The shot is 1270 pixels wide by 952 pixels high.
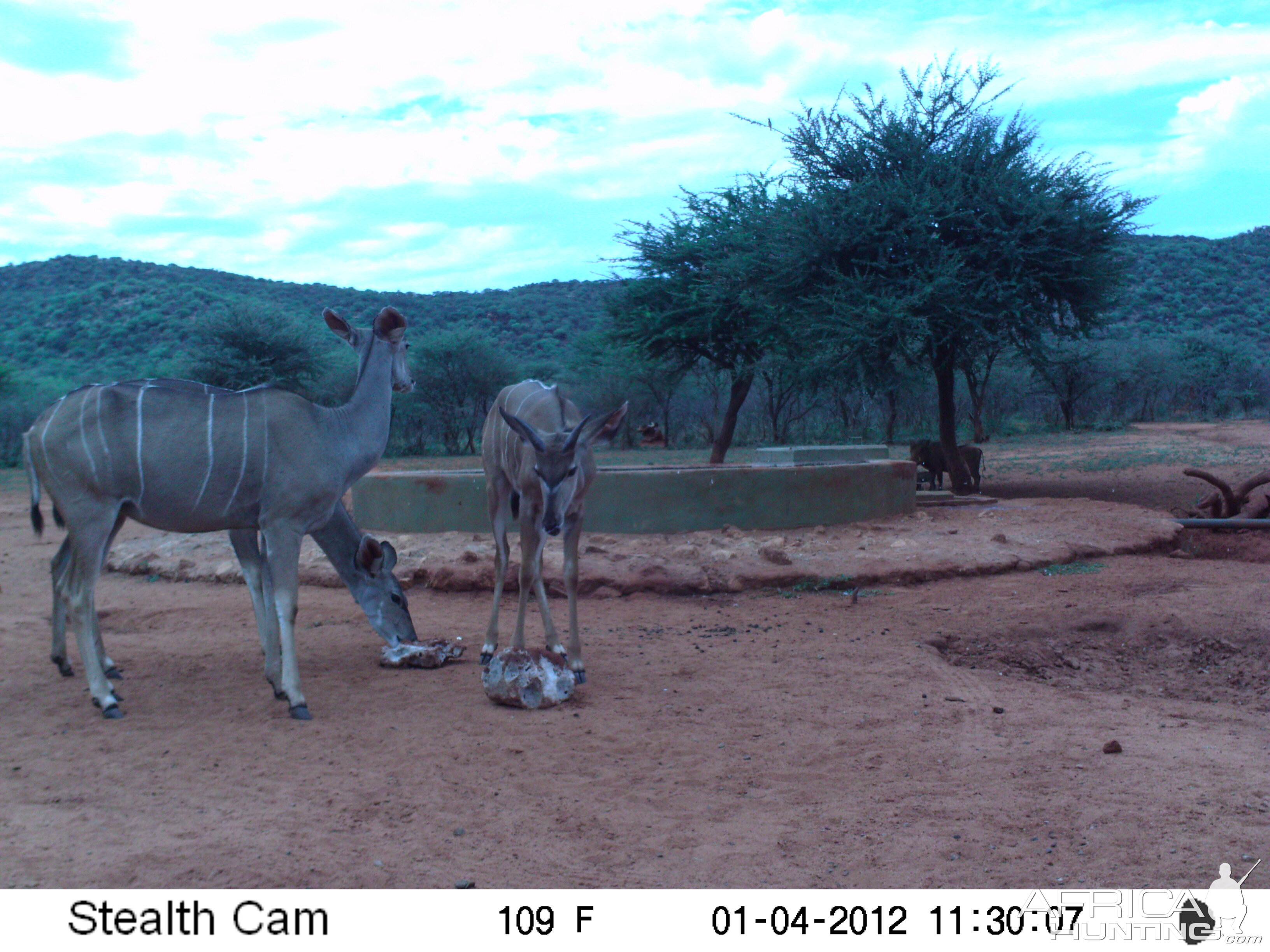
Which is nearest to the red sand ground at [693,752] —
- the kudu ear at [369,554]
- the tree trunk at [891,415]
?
the kudu ear at [369,554]

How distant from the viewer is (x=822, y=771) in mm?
4738

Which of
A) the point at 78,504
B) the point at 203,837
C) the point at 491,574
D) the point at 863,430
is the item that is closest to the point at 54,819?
the point at 203,837

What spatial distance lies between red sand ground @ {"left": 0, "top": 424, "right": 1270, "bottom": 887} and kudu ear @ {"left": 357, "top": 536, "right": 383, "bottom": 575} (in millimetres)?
728

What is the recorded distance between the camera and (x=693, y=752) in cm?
507

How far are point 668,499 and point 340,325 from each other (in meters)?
4.85

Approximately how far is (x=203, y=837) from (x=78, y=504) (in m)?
2.66

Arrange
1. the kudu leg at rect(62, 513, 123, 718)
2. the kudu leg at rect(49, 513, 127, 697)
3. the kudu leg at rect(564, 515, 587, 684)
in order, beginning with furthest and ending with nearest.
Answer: the kudu leg at rect(564, 515, 587, 684), the kudu leg at rect(49, 513, 127, 697), the kudu leg at rect(62, 513, 123, 718)

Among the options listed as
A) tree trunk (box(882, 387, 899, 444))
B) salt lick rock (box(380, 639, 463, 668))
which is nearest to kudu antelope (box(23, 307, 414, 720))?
salt lick rock (box(380, 639, 463, 668))

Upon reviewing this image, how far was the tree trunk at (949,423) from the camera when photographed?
16.1 m

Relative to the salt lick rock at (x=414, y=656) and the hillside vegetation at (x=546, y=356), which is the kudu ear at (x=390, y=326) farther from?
the hillside vegetation at (x=546, y=356)

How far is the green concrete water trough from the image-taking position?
35.3ft

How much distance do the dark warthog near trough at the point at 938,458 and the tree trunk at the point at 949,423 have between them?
0.08m

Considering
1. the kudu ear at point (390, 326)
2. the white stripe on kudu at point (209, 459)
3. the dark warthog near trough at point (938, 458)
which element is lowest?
the dark warthog near trough at point (938, 458)

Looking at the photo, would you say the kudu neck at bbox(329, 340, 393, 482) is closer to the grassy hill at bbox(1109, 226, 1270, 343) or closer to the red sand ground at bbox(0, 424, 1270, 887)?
the red sand ground at bbox(0, 424, 1270, 887)
